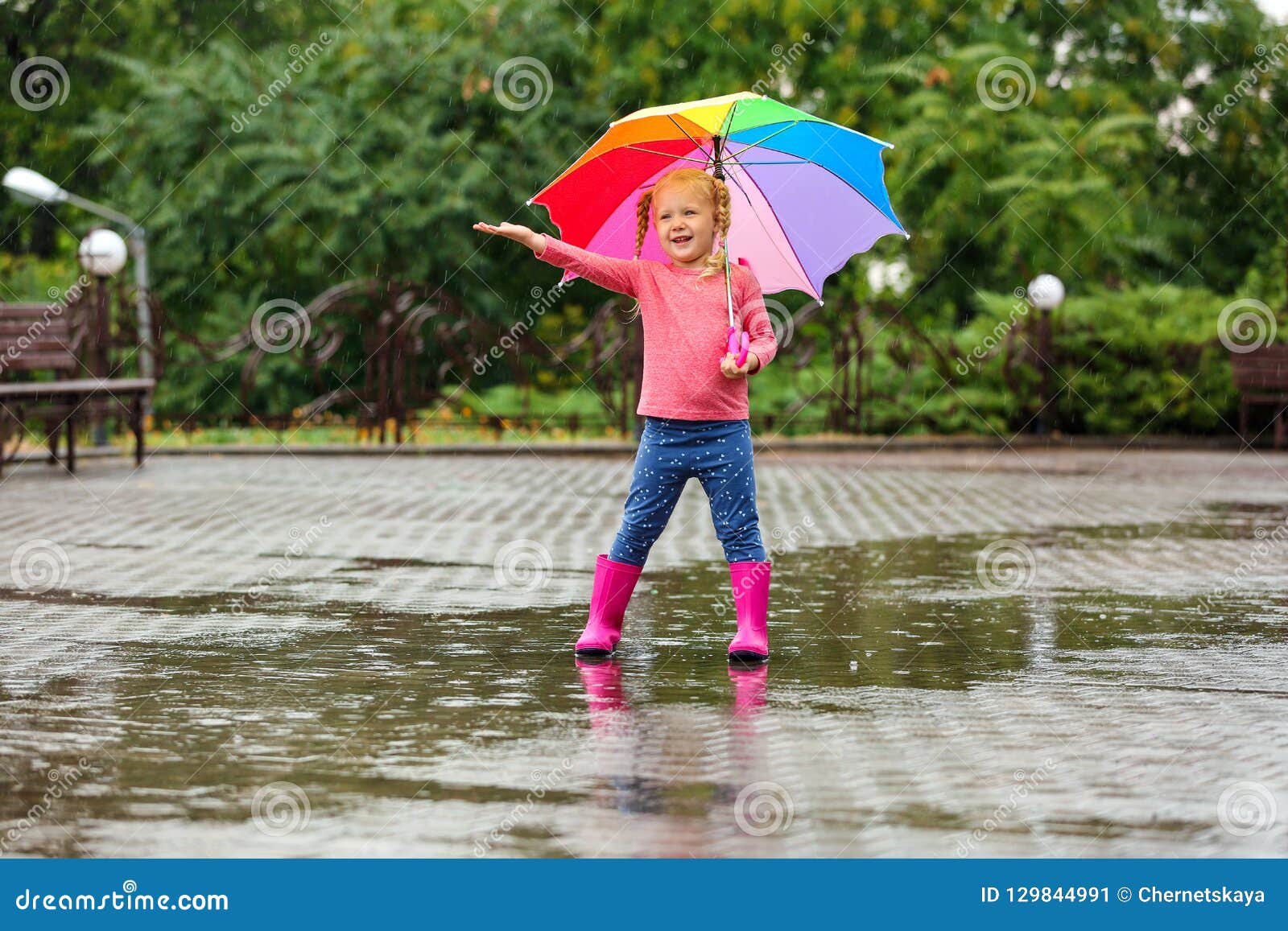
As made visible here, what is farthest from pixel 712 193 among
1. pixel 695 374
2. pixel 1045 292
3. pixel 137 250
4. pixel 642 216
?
pixel 137 250

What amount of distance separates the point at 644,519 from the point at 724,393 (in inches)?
21.7

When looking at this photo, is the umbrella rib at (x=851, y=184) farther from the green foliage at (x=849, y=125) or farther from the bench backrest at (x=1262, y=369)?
the bench backrest at (x=1262, y=369)

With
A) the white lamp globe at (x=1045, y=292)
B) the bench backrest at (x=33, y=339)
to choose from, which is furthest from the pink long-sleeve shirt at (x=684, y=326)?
the white lamp globe at (x=1045, y=292)

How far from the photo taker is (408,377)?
845 inches

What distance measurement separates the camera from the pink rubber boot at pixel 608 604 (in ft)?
21.8

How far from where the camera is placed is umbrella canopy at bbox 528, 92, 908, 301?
6.77 metres

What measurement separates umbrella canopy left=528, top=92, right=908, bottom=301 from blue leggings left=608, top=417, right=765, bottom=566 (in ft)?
2.29

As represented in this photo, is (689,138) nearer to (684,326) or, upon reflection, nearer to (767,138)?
(767,138)

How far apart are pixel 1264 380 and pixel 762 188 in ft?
48.9

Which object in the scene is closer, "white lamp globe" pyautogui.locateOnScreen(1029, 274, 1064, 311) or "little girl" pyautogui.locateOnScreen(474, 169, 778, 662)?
"little girl" pyautogui.locateOnScreen(474, 169, 778, 662)

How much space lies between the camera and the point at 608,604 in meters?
6.70

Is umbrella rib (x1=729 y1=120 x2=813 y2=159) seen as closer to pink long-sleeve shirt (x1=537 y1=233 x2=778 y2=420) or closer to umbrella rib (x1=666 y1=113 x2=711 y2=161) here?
umbrella rib (x1=666 y1=113 x2=711 y2=161)

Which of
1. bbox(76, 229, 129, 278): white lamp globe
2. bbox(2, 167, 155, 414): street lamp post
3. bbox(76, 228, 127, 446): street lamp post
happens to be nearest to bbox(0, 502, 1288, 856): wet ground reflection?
bbox(76, 228, 127, 446): street lamp post
